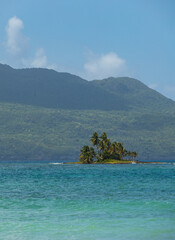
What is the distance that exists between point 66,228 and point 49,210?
10257 millimetres

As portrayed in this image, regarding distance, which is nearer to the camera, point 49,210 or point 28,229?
point 28,229

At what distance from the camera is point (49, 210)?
44.9 meters

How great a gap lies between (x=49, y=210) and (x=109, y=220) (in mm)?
8650

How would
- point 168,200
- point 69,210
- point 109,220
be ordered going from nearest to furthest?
point 109,220, point 69,210, point 168,200

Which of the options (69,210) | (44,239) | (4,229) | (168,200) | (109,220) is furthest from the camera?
(168,200)

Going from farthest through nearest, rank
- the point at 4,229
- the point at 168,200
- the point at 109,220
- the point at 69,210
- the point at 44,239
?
the point at 168,200 → the point at 69,210 → the point at 109,220 → the point at 4,229 → the point at 44,239

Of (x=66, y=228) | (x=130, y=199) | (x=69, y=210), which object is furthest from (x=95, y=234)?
(x=130, y=199)

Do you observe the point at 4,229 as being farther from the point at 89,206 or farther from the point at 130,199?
the point at 130,199

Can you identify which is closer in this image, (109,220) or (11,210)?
(109,220)

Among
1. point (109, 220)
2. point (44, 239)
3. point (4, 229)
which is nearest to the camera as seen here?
point (44, 239)

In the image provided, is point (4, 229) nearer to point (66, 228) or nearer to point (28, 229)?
point (28, 229)

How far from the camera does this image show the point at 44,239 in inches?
1225

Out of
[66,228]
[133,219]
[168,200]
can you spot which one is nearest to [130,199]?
[168,200]

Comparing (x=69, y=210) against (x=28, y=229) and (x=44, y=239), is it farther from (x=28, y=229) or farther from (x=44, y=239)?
(x=44, y=239)
